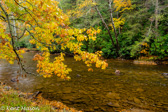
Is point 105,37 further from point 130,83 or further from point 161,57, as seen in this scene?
point 130,83

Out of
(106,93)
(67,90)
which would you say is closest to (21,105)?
(67,90)

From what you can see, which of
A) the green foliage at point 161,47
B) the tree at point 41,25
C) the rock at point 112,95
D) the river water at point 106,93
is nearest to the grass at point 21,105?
the river water at point 106,93

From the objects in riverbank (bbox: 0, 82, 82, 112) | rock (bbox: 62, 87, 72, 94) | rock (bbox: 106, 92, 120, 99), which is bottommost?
rock (bbox: 106, 92, 120, 99)

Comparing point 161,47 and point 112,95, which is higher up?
point 161,47

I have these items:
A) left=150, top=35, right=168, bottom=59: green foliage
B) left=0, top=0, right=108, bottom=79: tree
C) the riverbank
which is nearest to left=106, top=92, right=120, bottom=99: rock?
the riverbank

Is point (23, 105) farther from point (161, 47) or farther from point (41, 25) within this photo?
point (161, 47)

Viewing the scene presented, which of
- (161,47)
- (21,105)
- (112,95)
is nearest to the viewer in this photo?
(21,105)

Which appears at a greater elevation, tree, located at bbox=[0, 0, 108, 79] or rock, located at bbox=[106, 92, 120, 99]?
tree, located at bbox=[0, 0, 108, 79]

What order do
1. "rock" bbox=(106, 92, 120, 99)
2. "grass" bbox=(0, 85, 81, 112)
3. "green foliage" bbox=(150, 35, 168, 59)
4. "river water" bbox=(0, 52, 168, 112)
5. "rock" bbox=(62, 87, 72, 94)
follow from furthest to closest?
"green foliage" bbox=(150, 35, 168, 59) < "rock" bbox=(62, 87, 72, 94) < "rock" bbox=(106, 92, 120, 99) < "river water" bbox=(0, 52, 168, 112) < "grass" bbox=(0, 85, 81, 112)

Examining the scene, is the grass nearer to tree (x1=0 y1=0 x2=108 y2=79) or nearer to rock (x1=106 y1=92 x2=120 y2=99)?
tree (x1=0 y1=0 x2=108 y2=79)

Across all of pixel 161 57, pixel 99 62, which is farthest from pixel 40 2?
pixel 161 57

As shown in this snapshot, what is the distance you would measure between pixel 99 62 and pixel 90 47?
1607 cm

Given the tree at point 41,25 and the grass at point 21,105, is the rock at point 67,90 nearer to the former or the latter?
the grass at point 21,105

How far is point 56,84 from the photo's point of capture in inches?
289
